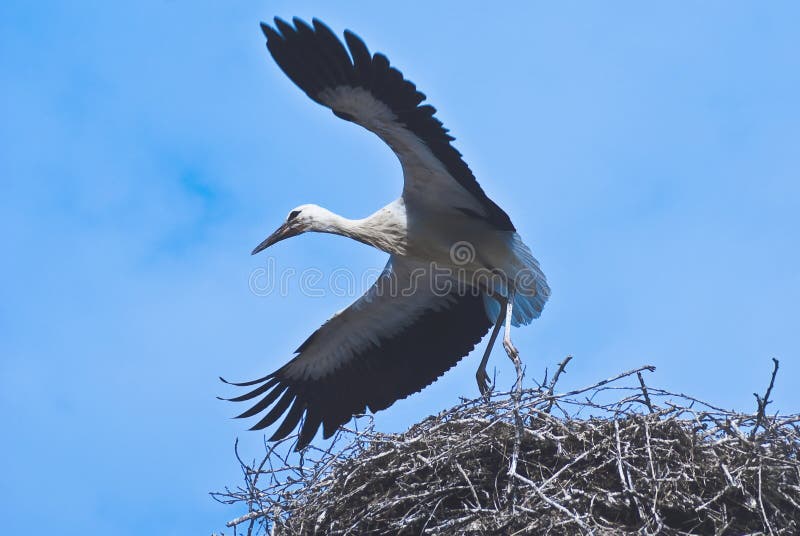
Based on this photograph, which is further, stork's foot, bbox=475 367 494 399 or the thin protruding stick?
stork's foot, bbox=475 367 494 399

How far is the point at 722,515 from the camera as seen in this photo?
467 centimetres

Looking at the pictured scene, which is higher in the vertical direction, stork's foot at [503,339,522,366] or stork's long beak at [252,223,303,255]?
stork's long beak at [252,223,303,255]

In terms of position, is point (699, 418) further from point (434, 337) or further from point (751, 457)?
point (434, 337)

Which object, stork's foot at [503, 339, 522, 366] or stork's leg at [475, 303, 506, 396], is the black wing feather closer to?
stork's leg at [475, 303, 506, 396]

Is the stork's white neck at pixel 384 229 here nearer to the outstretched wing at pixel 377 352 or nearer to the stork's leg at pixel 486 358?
the outstretched wing at pixel 377 352

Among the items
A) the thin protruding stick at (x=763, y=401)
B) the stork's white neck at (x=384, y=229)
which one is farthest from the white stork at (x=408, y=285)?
the thin protruding stick at (x=763, y=401)

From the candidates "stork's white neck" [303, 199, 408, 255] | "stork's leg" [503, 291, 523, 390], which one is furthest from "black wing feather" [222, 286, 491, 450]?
"stork's white neck" [303, 199, 408, 255]

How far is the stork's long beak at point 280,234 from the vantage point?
6723 mm

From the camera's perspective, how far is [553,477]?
473 cm

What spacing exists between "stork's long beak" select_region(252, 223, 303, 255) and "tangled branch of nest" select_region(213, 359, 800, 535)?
5.52 ft

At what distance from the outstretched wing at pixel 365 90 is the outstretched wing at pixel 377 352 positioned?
1.12 m

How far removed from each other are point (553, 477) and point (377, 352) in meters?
2.48

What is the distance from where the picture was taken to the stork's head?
6.61 meters

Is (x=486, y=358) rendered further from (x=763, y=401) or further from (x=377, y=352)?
(x=763, y=401)
